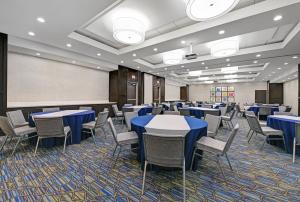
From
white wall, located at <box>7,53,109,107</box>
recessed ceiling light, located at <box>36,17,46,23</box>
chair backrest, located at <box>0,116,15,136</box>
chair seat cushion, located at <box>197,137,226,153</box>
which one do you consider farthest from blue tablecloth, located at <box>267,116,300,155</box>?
white wall, located at <box>7,53,109,107</box>

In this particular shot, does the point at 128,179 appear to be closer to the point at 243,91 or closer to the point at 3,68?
the point at 3,68

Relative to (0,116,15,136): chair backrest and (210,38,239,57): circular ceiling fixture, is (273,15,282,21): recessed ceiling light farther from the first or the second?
(0,116,15,136): chair backrest

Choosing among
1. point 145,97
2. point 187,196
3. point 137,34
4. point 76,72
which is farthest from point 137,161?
point 145,97

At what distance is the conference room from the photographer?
79.4 inches

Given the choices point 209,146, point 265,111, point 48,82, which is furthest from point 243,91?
point 48,82

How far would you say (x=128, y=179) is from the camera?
2.26 meters

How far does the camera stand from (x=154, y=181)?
7.23 feet

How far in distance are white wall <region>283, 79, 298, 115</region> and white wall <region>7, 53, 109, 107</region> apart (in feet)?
51.1

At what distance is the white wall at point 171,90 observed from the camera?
16.4 metres

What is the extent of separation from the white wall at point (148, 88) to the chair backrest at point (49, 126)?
876 cm

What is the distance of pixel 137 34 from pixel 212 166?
11.7ft

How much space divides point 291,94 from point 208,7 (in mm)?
15597

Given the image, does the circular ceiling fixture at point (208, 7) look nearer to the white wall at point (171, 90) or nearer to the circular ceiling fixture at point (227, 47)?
the circular ceiling fixture at point (227, 47)

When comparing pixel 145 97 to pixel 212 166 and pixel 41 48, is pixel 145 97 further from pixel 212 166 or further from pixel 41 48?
pixel 212 166
